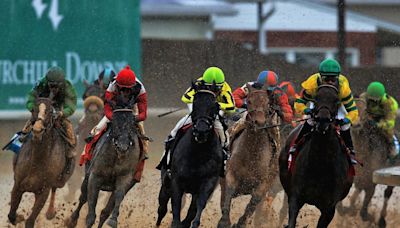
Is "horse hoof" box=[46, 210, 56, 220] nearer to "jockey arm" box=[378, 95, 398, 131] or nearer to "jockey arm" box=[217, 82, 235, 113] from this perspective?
"jockey arm" box=[217, 82, 235, 113]

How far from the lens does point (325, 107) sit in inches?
404

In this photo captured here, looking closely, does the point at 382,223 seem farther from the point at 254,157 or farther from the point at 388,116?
the point at 254,157

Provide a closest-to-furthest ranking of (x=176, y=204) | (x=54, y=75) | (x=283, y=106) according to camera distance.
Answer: (x=176, y=204) < (x=54, y=75) < (x=283, y=106)

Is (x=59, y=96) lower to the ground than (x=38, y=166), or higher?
higher

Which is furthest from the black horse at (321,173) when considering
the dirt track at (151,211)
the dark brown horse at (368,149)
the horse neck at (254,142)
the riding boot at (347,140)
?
the dark brown horse at (368,149)

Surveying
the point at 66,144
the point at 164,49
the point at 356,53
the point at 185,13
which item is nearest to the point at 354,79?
the point at 164,49

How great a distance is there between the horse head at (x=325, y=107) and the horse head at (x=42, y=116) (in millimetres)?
3259

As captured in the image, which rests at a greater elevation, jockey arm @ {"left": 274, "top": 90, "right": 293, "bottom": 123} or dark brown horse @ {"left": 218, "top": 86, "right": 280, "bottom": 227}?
jockey arm @ {"left": 274, "top": 90, "right": 293, "bottom": 123}

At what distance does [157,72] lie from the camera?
20.8 meters

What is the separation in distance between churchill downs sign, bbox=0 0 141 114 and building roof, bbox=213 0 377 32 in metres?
15.4

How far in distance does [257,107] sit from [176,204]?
5.75 feet

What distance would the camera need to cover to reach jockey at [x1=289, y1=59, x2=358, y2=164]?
434 inches

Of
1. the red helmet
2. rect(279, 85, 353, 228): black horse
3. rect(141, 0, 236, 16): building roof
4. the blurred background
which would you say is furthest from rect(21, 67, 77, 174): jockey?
rect(141, 0, 236, 16): building roof

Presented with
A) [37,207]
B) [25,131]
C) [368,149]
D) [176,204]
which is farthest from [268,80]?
[37,207]
